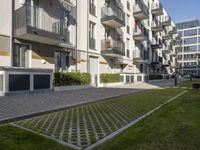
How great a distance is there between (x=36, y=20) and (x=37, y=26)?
1.33 ft

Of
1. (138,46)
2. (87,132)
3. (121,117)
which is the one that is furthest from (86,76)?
(138,46)

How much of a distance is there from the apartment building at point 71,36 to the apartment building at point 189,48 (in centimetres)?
6005

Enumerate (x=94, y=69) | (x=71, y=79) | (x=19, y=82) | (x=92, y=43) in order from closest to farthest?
1. (x=19, y=82)
2. (x=71, y=79)
3. (x=92, y=43)
4. (x=94, y=69)

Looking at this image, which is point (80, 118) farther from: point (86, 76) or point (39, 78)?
point (86, 76)

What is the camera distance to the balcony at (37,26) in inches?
476

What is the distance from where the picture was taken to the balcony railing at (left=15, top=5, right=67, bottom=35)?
12.2m

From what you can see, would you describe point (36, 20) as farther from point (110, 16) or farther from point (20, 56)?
point (110, 16)

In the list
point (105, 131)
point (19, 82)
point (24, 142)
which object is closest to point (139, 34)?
point (19, 82)

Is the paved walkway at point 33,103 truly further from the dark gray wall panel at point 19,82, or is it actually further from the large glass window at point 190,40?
the large glass window at point 190,40

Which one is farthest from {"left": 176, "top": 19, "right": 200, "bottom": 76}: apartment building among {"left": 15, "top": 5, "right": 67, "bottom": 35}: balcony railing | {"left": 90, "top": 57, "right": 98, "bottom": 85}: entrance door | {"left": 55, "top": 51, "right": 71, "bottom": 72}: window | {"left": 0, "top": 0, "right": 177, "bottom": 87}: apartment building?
{"left": 15, "top": 5, "right": 67, "bottom": 35}: balcony railing

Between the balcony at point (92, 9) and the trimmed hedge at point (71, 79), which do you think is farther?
the balcony at point (92, 9)

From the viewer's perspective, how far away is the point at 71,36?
17.3 metres

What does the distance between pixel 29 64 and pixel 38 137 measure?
1015 cm

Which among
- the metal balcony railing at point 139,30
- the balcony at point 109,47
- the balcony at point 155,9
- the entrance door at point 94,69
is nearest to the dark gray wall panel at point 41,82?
the entrance door at point 94,69
